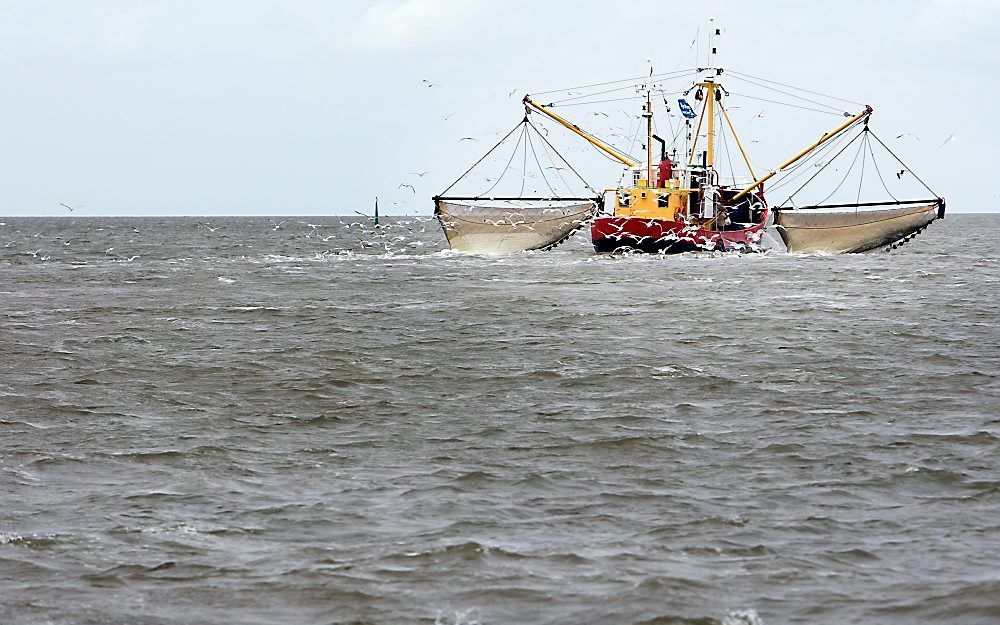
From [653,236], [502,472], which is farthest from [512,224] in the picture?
[502,472]

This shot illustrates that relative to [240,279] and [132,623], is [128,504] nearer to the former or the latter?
[132,623]

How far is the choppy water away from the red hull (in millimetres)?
38371

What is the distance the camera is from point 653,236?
7031cm

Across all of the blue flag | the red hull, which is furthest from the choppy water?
the blue flag

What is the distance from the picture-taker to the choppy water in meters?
9.46

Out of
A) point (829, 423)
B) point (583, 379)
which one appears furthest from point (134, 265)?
point (829, 423)

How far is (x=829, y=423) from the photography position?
1639 cm

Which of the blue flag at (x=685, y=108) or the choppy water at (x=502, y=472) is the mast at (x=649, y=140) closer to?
the blue flag at (x=685, y=108)

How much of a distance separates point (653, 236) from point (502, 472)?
57.8 m

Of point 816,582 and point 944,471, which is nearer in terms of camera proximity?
point 816,582

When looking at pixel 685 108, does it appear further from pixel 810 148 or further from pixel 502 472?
pixel 502 472

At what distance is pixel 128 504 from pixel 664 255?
198ft

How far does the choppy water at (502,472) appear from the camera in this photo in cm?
946

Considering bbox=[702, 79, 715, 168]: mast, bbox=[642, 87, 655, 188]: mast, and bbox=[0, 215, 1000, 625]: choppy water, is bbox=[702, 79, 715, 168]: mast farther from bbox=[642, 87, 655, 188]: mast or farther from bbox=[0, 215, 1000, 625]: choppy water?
bbox=[0, 215, 1000, 625]: choppy water
